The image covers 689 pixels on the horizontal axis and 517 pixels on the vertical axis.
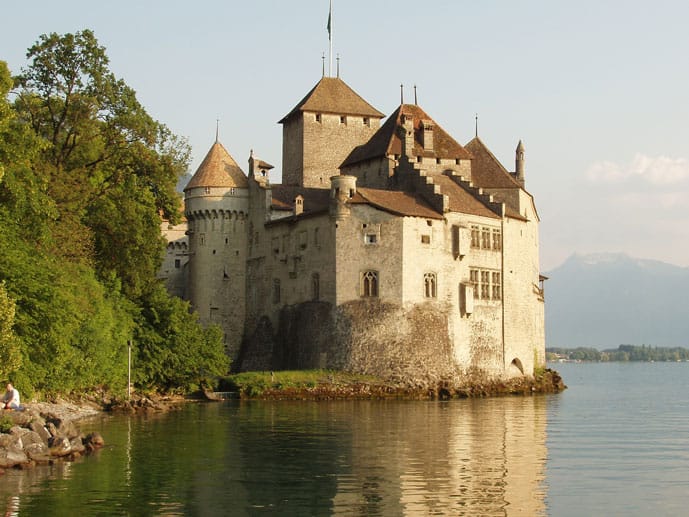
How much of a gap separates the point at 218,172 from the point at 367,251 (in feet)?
59.1

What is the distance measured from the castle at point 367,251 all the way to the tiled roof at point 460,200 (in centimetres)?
15

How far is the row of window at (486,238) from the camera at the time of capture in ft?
247

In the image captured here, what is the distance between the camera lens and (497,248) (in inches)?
3022

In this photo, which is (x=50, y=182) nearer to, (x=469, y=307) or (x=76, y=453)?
(x=76, y=453)

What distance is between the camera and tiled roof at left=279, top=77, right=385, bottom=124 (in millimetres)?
88938

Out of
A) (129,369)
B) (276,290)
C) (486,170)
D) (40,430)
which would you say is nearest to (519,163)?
(486,170)

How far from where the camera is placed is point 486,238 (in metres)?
76.1

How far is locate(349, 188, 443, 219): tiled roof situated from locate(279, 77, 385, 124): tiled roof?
1664 cm

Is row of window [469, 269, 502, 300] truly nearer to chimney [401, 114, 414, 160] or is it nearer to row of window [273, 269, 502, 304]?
row of window [273, 269, 502, 304]

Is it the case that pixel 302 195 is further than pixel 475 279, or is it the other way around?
pixel 302 195

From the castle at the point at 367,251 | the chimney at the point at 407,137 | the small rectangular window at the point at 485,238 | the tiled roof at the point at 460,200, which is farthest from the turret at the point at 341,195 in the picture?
the small rectangular window at the point at 485,238

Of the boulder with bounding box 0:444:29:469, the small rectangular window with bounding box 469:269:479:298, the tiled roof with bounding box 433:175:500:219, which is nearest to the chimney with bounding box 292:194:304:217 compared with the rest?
the tiled roof with bounding box 433:175:500:219

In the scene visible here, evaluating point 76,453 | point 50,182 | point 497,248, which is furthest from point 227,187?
point 76,453

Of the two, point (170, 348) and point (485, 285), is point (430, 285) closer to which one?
point (485, 285)
